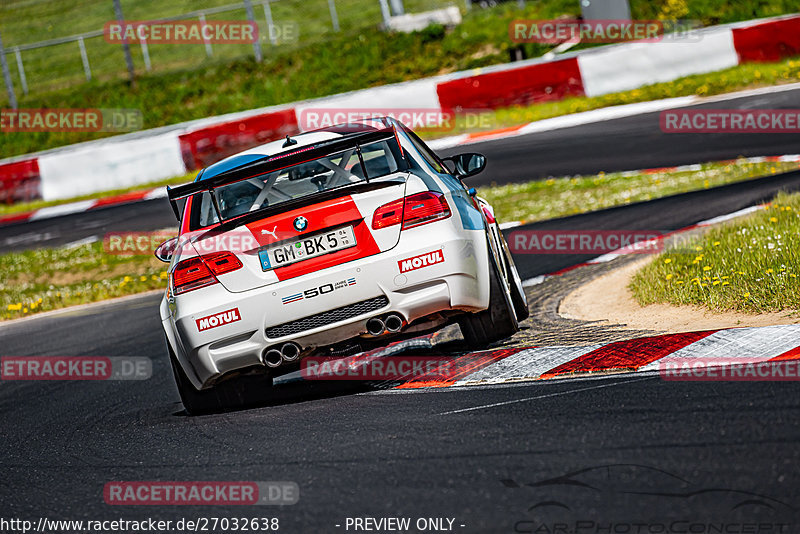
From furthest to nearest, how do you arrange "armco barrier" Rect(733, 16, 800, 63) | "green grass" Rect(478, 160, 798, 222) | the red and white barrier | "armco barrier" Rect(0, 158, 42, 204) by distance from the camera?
"armco barrier" Rect(0, 158, 42, 204)
the red and white barrier
"armco barrier" Rect(733, 16, 800, 63)
"green grass" Rect(478, 160, 798, 222)

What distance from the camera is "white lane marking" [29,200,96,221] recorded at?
19766 mm

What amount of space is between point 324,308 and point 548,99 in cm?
1561

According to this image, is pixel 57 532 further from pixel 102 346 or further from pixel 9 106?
pixel 9 106

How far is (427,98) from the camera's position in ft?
66.8

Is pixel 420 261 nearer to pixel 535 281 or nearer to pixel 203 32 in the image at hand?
pixel 535 281

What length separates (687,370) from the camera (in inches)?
194

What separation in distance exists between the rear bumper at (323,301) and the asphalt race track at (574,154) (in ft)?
29.8

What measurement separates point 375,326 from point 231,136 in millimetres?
15957
